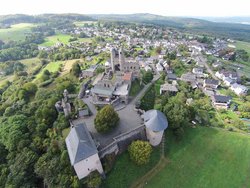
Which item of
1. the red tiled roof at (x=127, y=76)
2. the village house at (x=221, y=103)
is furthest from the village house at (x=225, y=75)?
the red tiled roof at (x=127, y=76)

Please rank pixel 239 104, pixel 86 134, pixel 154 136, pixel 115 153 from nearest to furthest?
pixel 86 134 → pixel 115 153 → pixel 154 136 → pixel 239 104

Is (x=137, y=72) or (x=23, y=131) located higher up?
(x=137, y=72)

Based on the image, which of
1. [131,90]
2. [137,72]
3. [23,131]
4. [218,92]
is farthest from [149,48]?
[23,131]

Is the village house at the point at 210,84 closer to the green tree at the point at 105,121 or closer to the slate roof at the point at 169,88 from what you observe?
the slate roof at the point at 169,88

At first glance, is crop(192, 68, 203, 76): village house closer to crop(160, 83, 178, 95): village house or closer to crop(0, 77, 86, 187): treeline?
crop(160, 83, 178, 95): village house

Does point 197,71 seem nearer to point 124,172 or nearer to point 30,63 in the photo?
point 124,172

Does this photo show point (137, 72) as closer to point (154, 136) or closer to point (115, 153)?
point (154, 136)

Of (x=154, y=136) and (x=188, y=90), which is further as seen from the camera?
(x=188, y=90)

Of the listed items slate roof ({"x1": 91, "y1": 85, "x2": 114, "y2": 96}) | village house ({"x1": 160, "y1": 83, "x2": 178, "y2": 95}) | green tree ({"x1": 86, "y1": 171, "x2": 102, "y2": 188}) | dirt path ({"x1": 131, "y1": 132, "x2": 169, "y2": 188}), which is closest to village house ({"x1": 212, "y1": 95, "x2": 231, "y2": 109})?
village house ({"x1": 160, "y1": 83, "x2": 178, "y2": 95})
